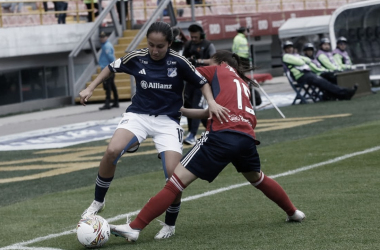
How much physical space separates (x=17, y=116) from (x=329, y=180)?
14.2 metres

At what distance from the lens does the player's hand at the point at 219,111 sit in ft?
20.2

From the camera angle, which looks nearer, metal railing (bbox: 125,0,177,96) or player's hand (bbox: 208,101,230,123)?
player's hand (bbox: 208,101,230,123)

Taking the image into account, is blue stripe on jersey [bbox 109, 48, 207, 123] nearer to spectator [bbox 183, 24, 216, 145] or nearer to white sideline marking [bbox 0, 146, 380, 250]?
white sideline marking [bbox 0, 146, 380, 250]

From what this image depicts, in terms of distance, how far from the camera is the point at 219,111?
617 cm

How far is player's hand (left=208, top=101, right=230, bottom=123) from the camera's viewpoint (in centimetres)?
617

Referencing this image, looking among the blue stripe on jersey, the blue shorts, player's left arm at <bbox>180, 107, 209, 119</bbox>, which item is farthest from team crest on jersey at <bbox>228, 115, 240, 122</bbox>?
the blue stripe on jersey

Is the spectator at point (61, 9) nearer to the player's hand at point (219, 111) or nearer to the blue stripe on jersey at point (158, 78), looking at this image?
the blue stripe on jersey at point (158, 78)

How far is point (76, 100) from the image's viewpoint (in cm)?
2452

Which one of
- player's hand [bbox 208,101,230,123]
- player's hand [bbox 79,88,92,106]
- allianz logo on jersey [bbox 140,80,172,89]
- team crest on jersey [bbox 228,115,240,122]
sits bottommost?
team crest on jersey [bbox 228,115,240,122]

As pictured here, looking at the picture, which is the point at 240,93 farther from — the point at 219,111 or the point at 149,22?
the point at 149,22

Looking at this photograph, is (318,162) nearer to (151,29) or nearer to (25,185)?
(25,185)

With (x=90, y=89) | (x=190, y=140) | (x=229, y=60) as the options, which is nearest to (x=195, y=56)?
(x=190, y=140)

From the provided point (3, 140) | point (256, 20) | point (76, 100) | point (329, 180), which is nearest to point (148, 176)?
point (329, 180)

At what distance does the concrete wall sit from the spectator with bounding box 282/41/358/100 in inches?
283
